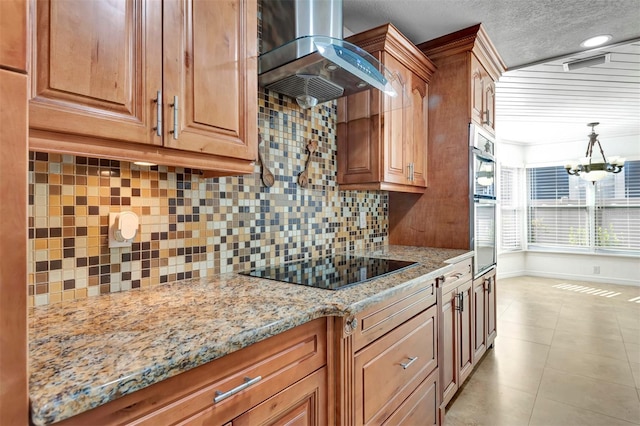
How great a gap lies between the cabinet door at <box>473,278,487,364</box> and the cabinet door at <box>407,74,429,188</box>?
0.89 metres

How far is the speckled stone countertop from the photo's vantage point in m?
0.60

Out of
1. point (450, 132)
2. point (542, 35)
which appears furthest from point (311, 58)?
point (542, 35)

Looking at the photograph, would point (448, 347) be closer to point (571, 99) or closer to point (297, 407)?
point (297, 407)

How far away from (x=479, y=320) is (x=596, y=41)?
7.35ft

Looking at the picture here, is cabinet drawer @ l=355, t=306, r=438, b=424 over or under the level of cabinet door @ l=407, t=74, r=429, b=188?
under

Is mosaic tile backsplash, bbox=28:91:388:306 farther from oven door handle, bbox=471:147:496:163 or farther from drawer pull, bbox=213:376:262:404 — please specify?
oven door handle, bbox=471:147:496:163

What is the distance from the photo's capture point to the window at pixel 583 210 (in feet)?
18.5

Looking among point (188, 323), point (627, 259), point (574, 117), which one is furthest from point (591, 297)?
point (188, 323)

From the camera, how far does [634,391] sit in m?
2.32

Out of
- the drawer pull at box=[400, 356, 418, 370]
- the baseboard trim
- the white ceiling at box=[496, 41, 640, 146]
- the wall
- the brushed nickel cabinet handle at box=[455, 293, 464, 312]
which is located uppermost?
the white ceiling at box=[496, 41, 640, 146]

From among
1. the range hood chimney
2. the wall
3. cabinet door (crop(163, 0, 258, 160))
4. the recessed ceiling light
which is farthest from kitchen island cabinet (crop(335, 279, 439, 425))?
the wall

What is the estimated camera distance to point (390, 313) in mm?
1385

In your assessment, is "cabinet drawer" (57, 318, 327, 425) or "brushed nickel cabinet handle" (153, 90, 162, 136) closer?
"cabinet drawer" (57, 318, 327, 425)

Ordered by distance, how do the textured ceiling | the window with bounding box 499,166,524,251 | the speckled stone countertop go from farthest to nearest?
the window with bounding box 499,166,524,251
the textured ceiling
the speckled stone countertop
